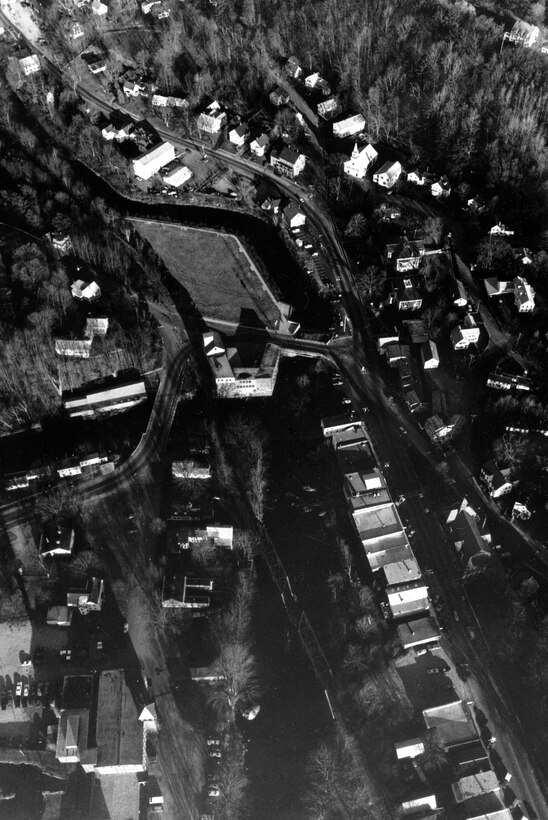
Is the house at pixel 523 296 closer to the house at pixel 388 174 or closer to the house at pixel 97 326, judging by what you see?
the house at pixel 388 174

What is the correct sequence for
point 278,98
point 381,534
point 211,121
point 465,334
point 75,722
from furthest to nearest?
point 278,98 → point 211,121 → point 465,334 → point 381,534 → point 75,722

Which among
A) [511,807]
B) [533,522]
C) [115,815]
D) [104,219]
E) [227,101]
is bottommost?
[511,807]

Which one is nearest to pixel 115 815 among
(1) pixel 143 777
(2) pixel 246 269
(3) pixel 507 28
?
(1) pixel 143 777

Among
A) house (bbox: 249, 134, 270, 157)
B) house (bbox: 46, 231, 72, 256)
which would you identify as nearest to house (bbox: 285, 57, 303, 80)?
house (bbox: 249, 134, 270, 157)

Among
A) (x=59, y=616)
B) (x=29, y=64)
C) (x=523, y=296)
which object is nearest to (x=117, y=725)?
(x=59, y=616)

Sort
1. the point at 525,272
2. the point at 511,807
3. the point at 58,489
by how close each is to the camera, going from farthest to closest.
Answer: the point at 525,272 < the point at 58,489 < the point at 511,807

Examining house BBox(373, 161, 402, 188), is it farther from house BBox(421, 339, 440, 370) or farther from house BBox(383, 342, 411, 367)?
house BBox(421, 339, 440, 370)

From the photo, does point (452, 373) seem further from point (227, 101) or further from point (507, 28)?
point (507, 28)

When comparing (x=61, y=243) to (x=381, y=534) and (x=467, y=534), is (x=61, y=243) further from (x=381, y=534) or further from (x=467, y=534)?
(x=467, y=534)
